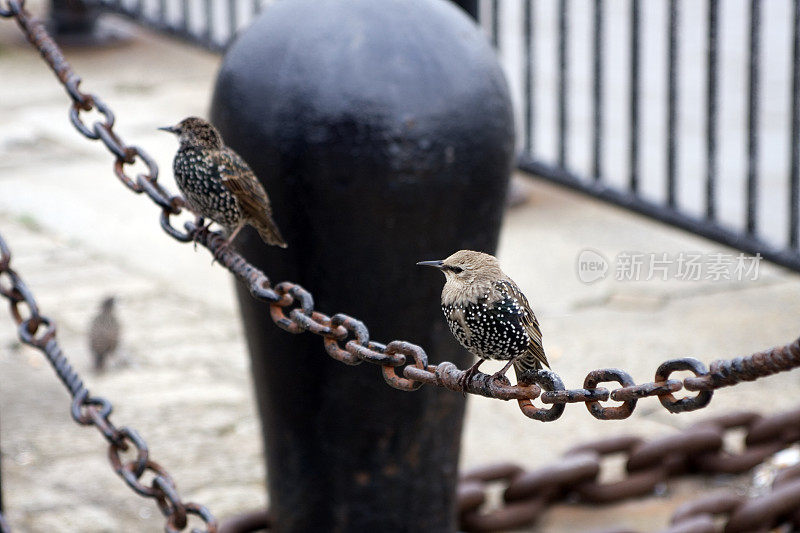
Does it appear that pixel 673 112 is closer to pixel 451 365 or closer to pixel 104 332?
pixel 104 332

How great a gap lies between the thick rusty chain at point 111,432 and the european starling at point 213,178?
1.56 ft

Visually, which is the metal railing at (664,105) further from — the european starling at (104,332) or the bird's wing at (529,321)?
the bird's wing at (529,321)

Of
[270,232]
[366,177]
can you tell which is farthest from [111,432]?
[366,177]

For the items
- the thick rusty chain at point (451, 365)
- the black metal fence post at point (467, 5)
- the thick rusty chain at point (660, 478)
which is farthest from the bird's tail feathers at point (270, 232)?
the black metal fence post at point (467, 5)

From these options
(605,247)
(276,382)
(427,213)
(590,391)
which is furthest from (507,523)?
(605,247)

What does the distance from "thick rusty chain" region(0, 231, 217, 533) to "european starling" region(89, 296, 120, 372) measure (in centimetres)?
195

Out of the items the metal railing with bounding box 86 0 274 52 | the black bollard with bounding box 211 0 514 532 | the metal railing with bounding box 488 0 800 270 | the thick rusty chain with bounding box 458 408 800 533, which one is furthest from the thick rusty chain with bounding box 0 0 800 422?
the metal railing with bounding box 86 0 274 52

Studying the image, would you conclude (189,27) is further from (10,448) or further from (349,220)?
(349,220)

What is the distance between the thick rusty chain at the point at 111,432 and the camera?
8.25 feet

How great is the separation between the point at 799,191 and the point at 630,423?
1431mm

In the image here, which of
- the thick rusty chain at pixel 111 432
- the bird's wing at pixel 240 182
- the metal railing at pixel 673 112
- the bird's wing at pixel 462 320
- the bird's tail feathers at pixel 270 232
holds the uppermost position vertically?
the bird's wing at pixel 462 320

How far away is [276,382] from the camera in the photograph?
310 cm

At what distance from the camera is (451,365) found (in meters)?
1.75

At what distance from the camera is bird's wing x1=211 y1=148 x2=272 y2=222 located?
98.0 inches
